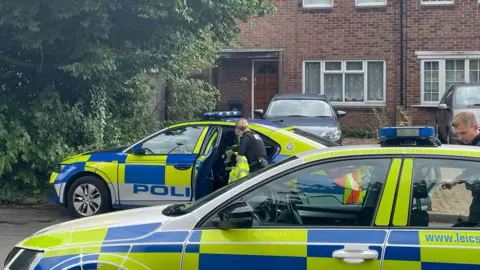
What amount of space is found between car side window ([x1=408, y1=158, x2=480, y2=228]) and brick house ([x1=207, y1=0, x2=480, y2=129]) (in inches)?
652

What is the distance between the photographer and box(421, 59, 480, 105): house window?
2022 cm

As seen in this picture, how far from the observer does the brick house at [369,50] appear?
20.2 meters

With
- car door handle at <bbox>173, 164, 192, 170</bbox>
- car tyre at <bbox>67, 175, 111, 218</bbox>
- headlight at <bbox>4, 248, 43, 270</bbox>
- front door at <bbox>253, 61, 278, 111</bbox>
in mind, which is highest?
front door at <bbox>253, 61, 278, 111</bbox>

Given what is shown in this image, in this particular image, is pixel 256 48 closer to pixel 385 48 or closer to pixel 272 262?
pixel 385 48

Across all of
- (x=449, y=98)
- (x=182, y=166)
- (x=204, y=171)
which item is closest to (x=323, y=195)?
(x=204, y=171)

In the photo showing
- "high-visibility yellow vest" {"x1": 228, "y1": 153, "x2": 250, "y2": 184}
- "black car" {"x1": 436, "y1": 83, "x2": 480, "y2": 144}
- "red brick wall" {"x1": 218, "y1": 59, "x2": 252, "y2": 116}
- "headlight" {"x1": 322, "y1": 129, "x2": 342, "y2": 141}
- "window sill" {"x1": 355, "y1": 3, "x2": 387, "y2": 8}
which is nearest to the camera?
"high-visibility yellow vest" {"x1": 228, "y1": 153, "x2": 250, "y2": 184}

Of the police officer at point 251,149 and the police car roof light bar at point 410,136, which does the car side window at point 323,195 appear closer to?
the police car roof light bar at point 410,136

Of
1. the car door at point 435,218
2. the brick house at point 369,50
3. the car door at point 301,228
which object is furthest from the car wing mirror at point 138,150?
the brick house at point 369,50

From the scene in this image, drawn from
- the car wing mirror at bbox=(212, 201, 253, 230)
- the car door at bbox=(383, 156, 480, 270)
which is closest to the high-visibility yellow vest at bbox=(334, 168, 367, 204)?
the car door at bbox=(383, 156, 480, 270)

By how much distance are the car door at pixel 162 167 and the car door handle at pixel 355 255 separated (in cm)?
516

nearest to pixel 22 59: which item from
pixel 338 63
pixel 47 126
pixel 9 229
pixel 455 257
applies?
pixel 47 126

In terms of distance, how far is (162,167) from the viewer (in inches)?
344

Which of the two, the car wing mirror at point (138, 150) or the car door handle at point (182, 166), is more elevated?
the car wing mirror at point (138, 150)

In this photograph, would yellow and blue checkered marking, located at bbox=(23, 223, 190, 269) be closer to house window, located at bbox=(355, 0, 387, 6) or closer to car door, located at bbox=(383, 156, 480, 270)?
car door, located at bbox=(383, 156, 480, 270)
